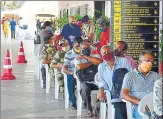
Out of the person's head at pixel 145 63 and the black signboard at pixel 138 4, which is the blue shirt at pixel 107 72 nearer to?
the person's head at pixel 145 63

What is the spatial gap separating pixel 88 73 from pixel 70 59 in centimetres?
101

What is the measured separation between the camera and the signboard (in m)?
9.21

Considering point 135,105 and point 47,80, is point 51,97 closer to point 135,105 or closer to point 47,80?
point 47,80

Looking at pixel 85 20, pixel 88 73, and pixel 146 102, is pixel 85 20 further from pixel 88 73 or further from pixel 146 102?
pixel 146 102

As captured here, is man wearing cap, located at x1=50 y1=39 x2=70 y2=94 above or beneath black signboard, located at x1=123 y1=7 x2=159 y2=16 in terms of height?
beneath

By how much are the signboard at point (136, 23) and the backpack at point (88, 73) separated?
1.61m

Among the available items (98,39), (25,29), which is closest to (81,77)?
(98,39)

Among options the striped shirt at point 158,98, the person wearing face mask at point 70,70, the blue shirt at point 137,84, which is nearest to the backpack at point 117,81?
the blue shirt at point 137,84

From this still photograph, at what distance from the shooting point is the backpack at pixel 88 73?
7703 millimetres

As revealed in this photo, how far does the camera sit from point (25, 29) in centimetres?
4584

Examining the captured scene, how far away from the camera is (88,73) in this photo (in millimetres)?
7727

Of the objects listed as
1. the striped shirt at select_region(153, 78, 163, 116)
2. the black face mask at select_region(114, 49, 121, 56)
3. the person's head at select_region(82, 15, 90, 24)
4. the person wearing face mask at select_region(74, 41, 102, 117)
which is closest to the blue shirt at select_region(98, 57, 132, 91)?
the black face mask at select_region(114, 49, 121, 56)

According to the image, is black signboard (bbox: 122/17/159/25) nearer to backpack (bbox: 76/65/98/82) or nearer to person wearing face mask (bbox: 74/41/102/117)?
person wearing face mask (bbox: 74/41/102/117)

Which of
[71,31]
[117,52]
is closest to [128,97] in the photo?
[117,52]
